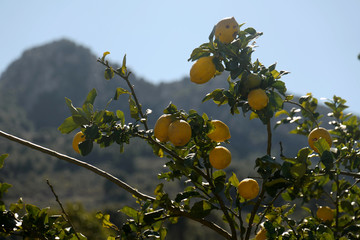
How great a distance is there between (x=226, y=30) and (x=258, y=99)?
243mm

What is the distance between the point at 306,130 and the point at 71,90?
159ft

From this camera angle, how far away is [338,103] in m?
1.82

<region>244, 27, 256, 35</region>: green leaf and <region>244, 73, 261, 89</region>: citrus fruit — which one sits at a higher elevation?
<region>244, 27, 256, 35</region>: green leaf

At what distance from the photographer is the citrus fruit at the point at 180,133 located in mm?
981

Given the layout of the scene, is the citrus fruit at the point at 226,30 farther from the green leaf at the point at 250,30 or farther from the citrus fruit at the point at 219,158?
the citrus fruit at the point at 219,158

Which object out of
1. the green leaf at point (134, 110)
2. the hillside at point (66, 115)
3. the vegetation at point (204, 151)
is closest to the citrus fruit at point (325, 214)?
the vegetation at point (204, 151)

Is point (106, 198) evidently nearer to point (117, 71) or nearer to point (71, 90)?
point (71, 90)

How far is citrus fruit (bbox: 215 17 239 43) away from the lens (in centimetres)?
112

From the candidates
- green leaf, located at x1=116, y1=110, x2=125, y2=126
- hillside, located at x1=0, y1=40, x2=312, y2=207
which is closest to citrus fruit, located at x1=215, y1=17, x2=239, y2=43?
green leaf, located at x1=116, y1=110, x2=125, y2=126

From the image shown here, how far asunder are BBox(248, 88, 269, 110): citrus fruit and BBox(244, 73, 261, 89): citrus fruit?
0.02 meters

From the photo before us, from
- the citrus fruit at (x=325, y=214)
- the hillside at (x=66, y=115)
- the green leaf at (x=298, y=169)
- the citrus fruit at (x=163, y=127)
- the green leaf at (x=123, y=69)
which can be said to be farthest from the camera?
the hillside at (x=66, y=115)

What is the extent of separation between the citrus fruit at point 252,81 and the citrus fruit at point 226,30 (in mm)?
145

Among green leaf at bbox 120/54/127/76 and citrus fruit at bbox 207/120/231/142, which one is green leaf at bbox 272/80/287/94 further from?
green leaf at bbox 120/54/127/76

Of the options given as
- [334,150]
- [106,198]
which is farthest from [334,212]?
Result: [106,198]
